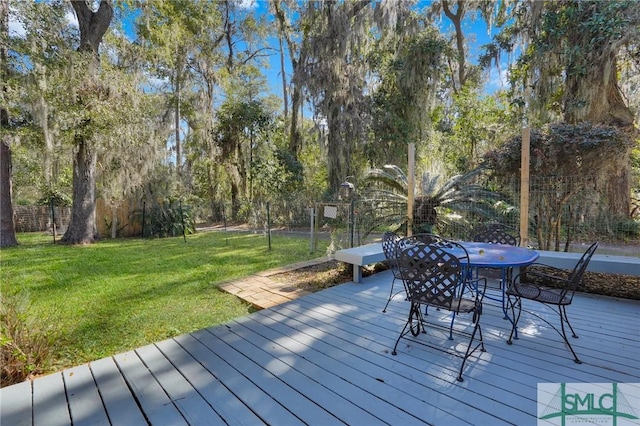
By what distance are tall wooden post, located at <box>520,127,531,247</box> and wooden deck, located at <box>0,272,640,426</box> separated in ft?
4.39

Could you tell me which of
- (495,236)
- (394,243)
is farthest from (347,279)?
(495,236)

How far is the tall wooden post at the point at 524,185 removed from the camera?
3.87 metres

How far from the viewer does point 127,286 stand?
4273 millimetres

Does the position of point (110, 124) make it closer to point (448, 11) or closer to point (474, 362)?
point (474, 362)

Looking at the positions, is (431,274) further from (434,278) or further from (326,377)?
(326,377)

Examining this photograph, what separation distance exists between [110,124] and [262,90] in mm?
10057

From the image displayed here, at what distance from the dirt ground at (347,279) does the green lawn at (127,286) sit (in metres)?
0.81

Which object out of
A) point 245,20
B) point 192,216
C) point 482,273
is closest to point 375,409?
point 482,273

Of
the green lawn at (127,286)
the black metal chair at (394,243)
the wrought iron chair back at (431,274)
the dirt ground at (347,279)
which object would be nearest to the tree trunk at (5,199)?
the green lawn at (127,286)

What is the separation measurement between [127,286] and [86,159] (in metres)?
5.42

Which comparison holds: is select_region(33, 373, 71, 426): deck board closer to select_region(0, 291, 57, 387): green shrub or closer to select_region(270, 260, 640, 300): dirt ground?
select_region(0, 291, 57, 387): green shrub

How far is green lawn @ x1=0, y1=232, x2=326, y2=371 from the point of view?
277 centimetres

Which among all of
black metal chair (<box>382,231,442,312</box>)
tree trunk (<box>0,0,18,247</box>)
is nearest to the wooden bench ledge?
black metal chair (<box>382,231,442,312</box>)

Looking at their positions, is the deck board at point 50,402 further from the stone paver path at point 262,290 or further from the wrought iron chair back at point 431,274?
the wrought iron chair back at point 431,274
